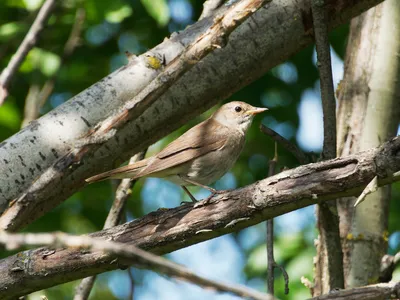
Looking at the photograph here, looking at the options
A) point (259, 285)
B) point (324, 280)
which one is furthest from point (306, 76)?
point (324, 280)

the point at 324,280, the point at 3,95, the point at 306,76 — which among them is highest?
the point at 306,76

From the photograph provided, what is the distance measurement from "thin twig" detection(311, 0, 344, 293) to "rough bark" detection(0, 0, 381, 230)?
34 centimetres

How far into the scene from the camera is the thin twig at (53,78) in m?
6.50

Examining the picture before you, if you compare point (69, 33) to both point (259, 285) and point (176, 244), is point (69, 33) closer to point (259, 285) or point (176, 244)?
point (259, 285)

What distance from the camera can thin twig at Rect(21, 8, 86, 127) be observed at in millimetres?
6496

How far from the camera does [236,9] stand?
3.57 meters

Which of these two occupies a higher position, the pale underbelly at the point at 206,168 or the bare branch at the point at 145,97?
the pale underbelly at the point at 206,168

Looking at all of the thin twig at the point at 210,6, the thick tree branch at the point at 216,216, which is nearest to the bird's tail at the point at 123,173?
the thick tree branch at the point at 216,216

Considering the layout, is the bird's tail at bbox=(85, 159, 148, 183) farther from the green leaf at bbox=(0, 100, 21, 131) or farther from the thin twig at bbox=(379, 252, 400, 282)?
the green leaf at bbox=(0, 100, 21, 131)

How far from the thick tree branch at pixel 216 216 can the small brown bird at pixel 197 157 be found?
0.99 meters

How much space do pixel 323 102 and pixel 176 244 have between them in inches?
53.3

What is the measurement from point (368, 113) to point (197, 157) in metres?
1.46

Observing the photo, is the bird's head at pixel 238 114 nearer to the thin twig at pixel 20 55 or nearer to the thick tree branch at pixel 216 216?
the thin twig at pixel 20 55

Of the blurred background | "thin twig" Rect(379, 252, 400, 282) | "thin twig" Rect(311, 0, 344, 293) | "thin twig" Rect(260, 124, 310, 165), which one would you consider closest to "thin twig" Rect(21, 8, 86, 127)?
the blurred background
